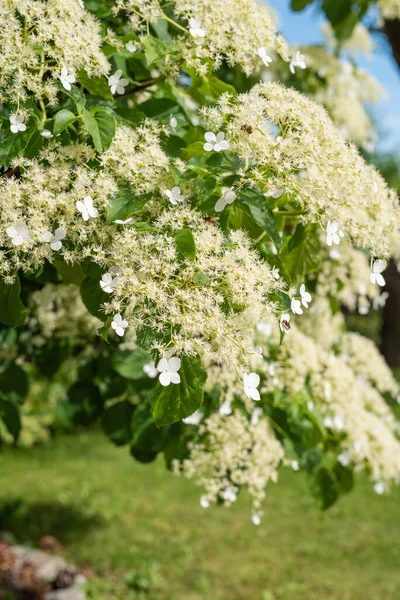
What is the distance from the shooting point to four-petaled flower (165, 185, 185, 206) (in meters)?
1.38

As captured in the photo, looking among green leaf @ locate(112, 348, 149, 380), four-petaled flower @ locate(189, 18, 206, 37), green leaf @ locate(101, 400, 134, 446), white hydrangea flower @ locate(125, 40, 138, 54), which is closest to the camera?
four-petaled flower @ locate(189, 18, 206, 37)

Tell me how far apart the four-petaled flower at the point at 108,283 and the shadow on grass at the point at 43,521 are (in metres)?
5.05

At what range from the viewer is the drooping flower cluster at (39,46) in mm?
1406

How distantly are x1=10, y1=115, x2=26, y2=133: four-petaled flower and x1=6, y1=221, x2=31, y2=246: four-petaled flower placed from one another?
218 mm

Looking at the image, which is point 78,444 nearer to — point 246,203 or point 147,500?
point 147,500

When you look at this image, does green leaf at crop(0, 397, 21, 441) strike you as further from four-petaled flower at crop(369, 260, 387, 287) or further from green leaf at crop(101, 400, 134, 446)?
four-petaled flower at crop(369, 260, 387, 287)

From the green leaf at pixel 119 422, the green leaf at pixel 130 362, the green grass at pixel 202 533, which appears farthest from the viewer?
the green grass at pixel 202 533

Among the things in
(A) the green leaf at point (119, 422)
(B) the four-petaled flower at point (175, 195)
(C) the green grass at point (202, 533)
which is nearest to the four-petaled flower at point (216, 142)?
(B) the four-petaled flower at point (175, 195)

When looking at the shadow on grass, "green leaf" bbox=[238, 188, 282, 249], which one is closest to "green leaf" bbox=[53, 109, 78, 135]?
"green leaf" bbox=[238, 188, 282, 249]

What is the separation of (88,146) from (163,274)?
39 cm

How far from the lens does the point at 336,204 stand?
1.43 meters

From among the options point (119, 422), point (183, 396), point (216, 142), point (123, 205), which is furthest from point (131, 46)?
point (119, 422)

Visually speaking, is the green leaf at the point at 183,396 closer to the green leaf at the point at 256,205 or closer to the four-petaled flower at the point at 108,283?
the four-petaled flower at the point at 108,283

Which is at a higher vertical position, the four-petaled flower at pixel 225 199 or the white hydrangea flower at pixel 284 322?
the four-petaled flower at pixel 225 199
